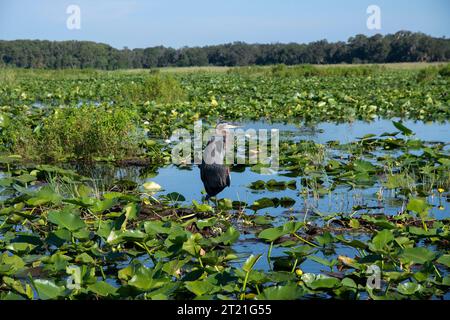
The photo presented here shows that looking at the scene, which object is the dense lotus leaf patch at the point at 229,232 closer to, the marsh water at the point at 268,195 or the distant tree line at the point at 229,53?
the marsh water at the point at 268,195

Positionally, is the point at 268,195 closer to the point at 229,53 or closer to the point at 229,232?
the point at 229,232

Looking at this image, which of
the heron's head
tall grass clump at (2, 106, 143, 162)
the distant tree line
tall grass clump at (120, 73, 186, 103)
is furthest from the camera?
the distant tree line

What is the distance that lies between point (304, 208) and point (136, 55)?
55.9m

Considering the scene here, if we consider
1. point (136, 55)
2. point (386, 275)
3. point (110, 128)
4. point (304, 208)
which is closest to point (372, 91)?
point (110, 128)

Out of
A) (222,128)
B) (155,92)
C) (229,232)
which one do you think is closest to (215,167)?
(222,128)


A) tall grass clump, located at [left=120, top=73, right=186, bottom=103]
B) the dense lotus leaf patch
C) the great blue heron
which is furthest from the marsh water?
tall grass clump, located at [left=120, top=73, right=186, bottom=103]

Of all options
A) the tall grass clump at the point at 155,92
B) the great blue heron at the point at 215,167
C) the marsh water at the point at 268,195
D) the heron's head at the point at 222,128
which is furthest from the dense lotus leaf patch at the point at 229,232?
the tall grass clump at the point at 155,92

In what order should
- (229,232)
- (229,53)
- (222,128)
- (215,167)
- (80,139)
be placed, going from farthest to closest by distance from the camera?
(229,53) < (80,139) < (222,128) < (215,167) < (229,232)

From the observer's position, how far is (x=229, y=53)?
59.2 m

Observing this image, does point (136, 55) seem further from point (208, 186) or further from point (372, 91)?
point (208, 186)

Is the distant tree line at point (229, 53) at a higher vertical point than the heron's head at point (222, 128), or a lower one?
higher

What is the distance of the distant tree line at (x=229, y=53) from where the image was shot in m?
47.8

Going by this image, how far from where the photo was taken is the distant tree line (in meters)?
47.8

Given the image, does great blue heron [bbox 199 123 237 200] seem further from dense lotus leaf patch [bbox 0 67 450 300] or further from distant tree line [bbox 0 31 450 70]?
distant tree line [bbox 0 31 450 70]
